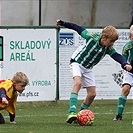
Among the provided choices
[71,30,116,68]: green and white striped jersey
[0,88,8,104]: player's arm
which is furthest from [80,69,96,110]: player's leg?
[0,88,8,104]: player's arm

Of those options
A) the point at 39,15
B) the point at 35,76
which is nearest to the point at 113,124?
the point at 35,76

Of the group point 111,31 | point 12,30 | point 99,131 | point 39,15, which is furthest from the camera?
point 39,15

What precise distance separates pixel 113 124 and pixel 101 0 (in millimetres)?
13137

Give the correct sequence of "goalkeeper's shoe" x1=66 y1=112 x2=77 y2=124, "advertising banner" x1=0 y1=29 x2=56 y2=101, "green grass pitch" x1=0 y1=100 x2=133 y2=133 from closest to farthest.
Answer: "green grass pitch" x1=0 y1=100 x2=133 y2=133 < "goalkeeper's shoe" x1=66 y1=112 x2=77 y2=124 < "advertising banner" x1=0 y1=29 x2=56 y2=101

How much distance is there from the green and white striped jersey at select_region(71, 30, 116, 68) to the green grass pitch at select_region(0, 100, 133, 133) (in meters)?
1.04

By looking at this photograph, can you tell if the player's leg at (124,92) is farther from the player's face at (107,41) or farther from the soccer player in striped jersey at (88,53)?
the player's face at (107,41)

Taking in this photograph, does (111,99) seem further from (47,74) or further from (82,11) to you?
(82,11)

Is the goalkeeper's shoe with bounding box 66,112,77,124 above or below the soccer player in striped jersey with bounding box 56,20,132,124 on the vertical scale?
below

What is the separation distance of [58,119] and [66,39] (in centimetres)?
432

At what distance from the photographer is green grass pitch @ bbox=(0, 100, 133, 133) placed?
11008mm

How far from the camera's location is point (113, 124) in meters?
12.1

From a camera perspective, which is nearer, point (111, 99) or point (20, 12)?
point (111, 99)

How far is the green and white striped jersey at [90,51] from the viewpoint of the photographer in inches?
475

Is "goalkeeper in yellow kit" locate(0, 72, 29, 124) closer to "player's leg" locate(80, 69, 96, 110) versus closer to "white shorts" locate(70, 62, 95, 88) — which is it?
"white shorts" locate(70, 62, 95, 88)
